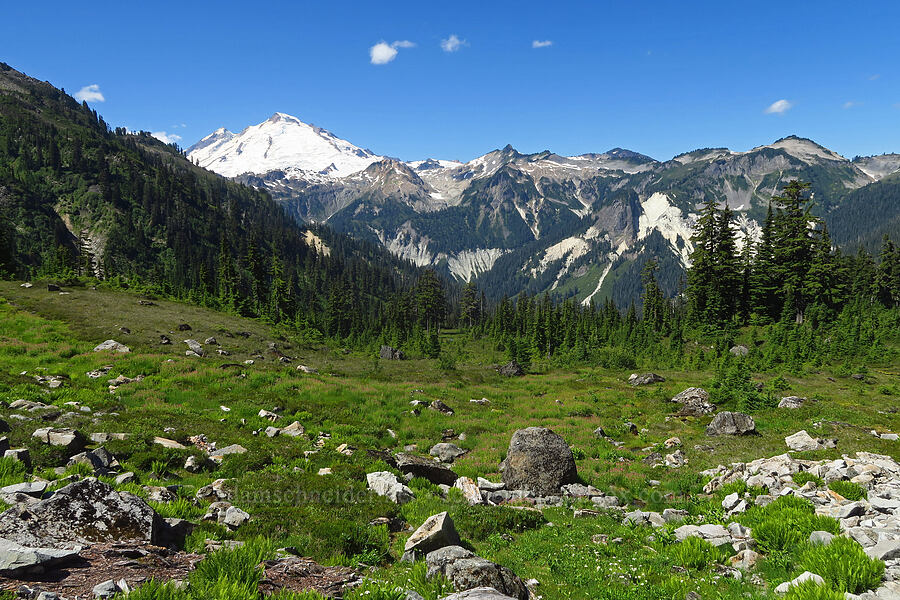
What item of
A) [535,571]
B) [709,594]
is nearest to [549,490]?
[535,571]

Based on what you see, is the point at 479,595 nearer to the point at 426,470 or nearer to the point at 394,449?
the point at 426,470

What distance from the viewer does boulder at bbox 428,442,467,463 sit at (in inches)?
789

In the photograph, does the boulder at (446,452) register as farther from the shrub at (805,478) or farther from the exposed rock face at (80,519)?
the exposed rock face at (80,519)

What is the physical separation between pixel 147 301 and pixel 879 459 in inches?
2960

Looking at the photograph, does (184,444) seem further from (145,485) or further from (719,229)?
(719,229)

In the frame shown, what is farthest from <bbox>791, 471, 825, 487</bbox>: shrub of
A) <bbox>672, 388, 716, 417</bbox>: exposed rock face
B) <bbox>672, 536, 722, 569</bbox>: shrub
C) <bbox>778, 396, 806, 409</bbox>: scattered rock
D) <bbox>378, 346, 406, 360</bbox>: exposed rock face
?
<bbox>378, 346, 406, 360</bbox>: exposed rock face

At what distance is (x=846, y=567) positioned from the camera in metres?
6.65

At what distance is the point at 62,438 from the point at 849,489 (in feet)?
73.1

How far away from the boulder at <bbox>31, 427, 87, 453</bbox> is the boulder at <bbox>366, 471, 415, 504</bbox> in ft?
27.8

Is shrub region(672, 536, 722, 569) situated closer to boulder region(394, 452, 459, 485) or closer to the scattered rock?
boulder region(394, 452, 459, 485)

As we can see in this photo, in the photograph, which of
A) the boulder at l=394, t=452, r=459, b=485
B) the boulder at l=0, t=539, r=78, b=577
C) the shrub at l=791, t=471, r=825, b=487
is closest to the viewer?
the boulder at l=0, t=539, r=78, b=577

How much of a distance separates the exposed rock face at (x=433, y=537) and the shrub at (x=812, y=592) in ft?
19.4

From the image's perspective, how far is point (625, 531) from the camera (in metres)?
11.1

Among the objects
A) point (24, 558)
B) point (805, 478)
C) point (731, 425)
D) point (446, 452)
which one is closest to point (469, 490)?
point (446, 452)
